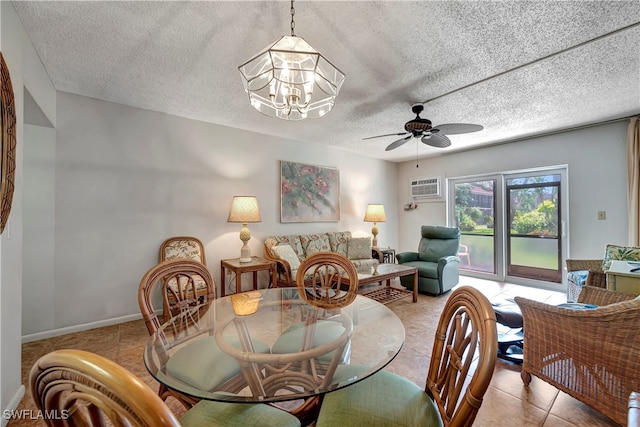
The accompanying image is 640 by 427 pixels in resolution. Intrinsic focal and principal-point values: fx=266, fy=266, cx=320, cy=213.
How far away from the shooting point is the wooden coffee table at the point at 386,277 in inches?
132

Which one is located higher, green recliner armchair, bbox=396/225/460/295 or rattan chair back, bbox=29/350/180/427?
rattan chair back, bbox=29/350/180/427

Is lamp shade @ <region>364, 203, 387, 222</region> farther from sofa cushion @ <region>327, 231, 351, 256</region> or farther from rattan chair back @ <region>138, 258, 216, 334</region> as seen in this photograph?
rattan chair back @ <region>138, 258, 216, 334</region>

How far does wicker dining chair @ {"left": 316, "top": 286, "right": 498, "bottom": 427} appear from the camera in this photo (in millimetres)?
906

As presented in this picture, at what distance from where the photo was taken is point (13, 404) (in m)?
1.63

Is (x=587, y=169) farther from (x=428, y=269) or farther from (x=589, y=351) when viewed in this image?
(x=589, y=351)

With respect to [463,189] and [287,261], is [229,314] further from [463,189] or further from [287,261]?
[463,189]

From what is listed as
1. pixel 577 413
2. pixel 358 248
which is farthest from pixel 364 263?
pixel 577 413

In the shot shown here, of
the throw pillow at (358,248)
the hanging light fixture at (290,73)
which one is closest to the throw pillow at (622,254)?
the throw pillow at (358,248)

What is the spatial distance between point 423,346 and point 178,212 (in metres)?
3.09

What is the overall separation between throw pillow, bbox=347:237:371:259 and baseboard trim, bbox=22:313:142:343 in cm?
303

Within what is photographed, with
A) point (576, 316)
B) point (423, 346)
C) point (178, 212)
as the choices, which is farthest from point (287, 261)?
point (576, 316)

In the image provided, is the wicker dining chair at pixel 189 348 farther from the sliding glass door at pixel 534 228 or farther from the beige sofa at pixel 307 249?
the sliding glass door at pixel 534 228

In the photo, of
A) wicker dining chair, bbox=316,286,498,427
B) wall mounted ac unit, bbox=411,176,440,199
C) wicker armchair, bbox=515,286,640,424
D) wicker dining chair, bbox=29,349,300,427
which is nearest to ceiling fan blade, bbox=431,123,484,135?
wicker armchair, bbox=515,286,640,424

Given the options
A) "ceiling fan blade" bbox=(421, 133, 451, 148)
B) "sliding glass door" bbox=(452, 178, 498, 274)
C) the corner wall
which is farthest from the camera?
"sliding glass door" bbox=(452, 178, 498, 274)
